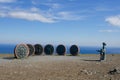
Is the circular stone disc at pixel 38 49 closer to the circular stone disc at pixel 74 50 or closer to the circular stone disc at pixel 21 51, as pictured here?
the circular stone disc at pixel 74 50

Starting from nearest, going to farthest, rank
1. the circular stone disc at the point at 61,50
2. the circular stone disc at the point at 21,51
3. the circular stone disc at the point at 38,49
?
1. the circular stone disc at the point at 21,51
2. the circular stone disc at the point at 38,49
3. the circular stone disc at the point at 61,50

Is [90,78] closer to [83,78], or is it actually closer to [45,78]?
[83,78]

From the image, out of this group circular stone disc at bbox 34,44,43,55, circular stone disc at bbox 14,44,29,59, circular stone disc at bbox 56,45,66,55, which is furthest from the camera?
circular stone disc at bbox 56,45,66,55

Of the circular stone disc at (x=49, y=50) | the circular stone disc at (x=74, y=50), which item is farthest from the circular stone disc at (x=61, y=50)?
the circular stone disc at (x=74, y=50)

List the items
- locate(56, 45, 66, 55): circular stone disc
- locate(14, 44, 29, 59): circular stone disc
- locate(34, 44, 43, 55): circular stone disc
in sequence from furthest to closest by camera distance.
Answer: locate(56, 45, 66, 55): circular stone disc, locate(34, 44, 43, 55): circular stone disc, locate(14, 44, 29, 59): circular stone disc

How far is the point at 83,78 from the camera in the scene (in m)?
21.5

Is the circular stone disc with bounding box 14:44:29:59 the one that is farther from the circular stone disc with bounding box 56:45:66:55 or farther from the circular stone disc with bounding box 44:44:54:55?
the circular stone disc with bounding box 56:45:66:55

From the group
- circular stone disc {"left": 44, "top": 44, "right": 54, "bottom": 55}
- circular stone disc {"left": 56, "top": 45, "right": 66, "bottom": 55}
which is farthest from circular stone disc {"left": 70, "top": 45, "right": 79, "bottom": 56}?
circular stone disc {"left": 44, "top": 44, "right": 54, "bottom": 55}

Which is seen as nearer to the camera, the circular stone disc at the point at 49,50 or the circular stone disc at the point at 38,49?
the circular stone disc at the point at 38,49

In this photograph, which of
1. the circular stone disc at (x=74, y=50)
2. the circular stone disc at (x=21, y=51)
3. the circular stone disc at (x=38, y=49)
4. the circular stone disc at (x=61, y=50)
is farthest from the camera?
the circular stone disc at (x=61, y=50)

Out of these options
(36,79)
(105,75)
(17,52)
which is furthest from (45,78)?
(17,52)

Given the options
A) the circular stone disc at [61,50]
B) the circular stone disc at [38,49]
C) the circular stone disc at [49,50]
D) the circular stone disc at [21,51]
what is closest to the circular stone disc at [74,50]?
the circular stone disc at [61,50]

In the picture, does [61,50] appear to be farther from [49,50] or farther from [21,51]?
[21,51]

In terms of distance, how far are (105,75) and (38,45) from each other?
87.6ft
